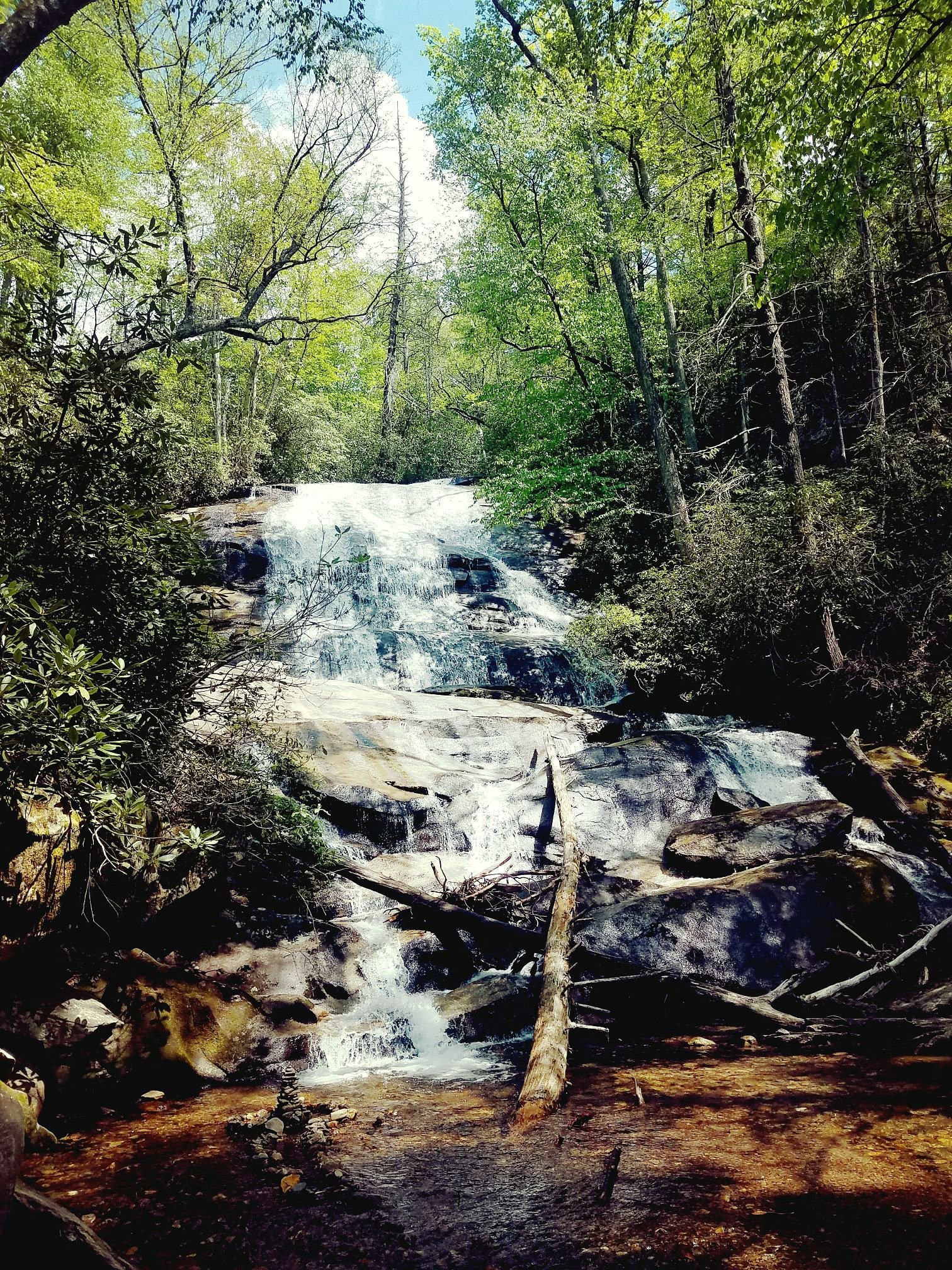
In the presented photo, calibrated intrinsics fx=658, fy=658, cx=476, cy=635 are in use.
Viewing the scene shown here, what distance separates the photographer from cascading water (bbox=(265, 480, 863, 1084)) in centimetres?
655

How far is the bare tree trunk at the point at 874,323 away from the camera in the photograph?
501 inches

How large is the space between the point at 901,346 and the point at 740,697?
8.09m

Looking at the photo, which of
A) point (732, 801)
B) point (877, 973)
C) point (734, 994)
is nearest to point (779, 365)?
point (732, 801)

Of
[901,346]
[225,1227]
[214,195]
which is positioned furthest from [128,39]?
[901,346]

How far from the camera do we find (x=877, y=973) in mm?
5102

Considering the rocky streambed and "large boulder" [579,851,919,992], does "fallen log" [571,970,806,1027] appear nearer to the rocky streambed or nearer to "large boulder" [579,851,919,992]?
the rocky streambed

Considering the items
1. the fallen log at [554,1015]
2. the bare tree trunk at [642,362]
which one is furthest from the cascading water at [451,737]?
the bare tree trunk at [642,362]

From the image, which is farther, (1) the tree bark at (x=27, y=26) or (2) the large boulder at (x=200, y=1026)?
(2) the large boulder at (x=200, y=1026)

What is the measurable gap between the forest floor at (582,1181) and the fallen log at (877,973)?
637 millimetres

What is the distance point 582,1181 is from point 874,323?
1566 centimetres

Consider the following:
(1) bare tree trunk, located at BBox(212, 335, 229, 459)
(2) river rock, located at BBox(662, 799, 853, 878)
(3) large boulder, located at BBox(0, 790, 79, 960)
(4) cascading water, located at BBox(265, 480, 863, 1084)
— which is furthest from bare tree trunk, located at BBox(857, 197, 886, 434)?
(1) bare tree trunk, located at BBox(212, 335, 229, 459)

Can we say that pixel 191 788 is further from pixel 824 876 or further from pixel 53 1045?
pixel 824 876

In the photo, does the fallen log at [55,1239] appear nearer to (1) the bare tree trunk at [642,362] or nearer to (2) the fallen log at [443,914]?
(2) the fallen log at [443,914]

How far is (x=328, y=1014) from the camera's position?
6113 mm
